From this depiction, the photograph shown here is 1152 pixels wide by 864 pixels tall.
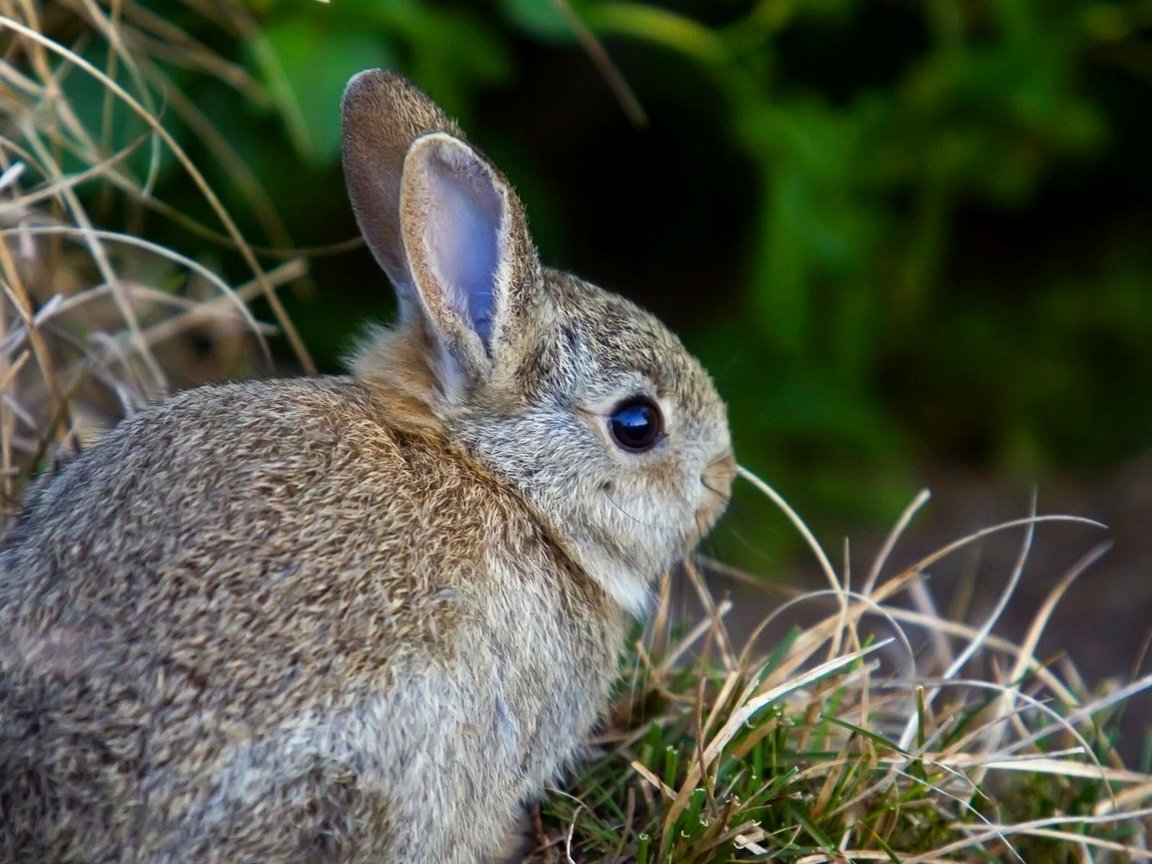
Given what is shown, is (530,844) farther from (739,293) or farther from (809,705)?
(739,293)

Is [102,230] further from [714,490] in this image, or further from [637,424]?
[714,490]

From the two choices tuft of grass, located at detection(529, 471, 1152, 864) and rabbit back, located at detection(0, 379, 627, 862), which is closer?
rabbit back, located at detection(0, 379, 627, 862)

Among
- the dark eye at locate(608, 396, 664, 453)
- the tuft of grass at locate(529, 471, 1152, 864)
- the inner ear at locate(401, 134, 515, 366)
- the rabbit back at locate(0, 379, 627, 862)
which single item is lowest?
the tuft of grass at locate(529, 471, 1152, 864)

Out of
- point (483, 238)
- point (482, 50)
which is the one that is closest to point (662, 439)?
point (483, 238)

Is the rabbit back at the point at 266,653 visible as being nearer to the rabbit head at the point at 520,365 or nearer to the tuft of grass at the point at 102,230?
the rabbit head at the point at 520,365

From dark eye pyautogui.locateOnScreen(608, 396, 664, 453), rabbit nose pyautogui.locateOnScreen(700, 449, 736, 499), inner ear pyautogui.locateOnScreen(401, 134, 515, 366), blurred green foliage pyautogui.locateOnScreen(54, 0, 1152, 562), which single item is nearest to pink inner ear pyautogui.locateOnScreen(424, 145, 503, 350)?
inner ear pyautogui.locateOnScreen(401, 134, 515, 366)

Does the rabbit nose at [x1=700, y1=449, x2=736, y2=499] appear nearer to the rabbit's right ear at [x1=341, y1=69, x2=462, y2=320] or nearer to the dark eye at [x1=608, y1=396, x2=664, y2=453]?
the dark eye at [x1=608, y1=396, x2=664, y2=453]

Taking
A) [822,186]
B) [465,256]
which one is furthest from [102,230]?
→ [822,186]
